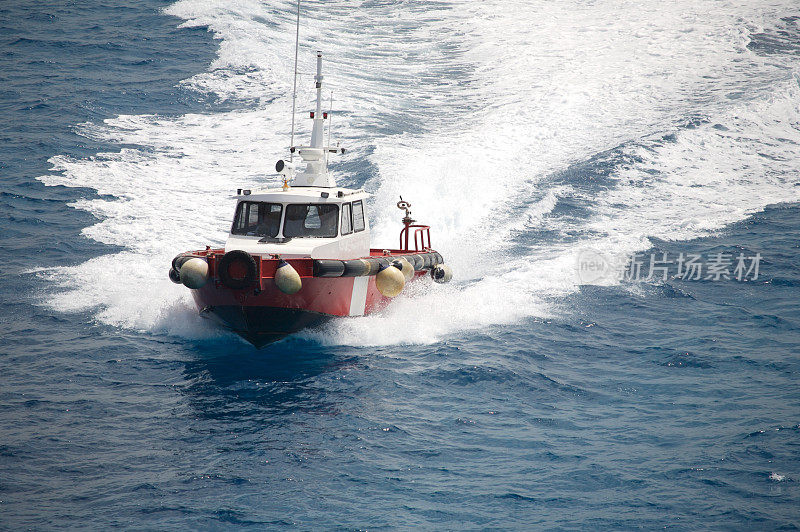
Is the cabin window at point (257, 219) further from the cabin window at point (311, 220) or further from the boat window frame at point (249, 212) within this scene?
the cabin window at point (311, 220)

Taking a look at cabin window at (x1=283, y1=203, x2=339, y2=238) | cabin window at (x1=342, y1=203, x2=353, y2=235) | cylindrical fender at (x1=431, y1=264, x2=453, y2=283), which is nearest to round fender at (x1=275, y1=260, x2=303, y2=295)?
cabin window at (x1=283, y1=203, x2=339, y2=238)

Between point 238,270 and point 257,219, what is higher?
point 257,219

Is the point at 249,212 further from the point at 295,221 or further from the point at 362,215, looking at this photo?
the point at 362,215

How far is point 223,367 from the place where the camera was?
36.9 feet

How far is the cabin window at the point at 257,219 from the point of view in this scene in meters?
12.7

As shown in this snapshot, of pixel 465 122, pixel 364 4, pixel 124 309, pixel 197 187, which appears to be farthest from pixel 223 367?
pixel 364 4

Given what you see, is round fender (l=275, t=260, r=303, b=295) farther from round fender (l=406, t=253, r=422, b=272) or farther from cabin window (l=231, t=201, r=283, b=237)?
round fender (l=406, t=253, r=422, b=272)

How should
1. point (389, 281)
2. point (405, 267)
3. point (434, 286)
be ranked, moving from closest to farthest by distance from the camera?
point (389, 281), point (405, 267), point (434, 286)

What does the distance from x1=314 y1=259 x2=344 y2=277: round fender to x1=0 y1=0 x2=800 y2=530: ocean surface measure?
1.02m

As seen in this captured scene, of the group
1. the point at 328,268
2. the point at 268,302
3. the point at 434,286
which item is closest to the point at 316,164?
the point at 328,268

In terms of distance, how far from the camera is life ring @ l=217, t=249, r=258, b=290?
11188 millimetres

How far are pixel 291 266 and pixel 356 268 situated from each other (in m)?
1.22

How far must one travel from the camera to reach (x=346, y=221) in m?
13.2

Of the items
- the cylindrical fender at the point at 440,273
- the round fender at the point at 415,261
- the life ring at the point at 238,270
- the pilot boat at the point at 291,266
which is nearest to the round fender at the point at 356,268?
the pilot boat at the point at 291,266
